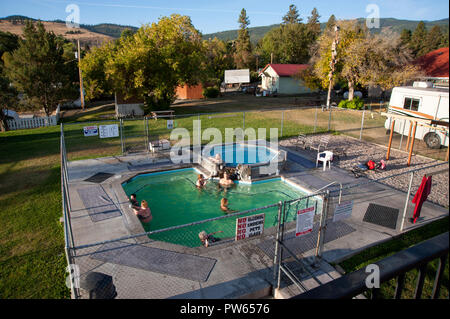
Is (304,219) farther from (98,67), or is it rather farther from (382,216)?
(98,67)

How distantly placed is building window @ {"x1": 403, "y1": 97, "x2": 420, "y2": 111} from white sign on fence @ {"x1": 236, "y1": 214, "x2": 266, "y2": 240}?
17458 millimetres

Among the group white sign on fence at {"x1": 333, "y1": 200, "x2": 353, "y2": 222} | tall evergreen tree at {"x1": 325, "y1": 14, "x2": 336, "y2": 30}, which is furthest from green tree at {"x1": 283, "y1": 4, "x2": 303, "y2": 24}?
white sign on fence at {"x1": 333, "y1": 200, "x2": 353, "y2": 222}

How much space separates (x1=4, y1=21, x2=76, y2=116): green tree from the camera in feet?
89.2

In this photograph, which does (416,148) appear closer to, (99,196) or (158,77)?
(99,196)

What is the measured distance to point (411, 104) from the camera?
18.9 m

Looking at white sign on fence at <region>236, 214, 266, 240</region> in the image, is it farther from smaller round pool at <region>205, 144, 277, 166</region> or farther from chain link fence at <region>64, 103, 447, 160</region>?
chain link fence at <region>64, 103, 447, 160</region>

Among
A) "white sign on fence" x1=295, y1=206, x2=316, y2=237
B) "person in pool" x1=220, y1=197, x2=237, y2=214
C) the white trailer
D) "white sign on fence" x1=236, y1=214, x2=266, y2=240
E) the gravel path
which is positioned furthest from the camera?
the white trailer

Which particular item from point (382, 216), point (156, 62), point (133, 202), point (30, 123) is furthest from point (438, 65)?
point (30, 123)

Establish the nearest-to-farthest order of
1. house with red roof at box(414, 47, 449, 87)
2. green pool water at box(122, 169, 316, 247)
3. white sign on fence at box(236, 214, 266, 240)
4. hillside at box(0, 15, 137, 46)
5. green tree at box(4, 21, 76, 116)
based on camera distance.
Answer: house with red roof at box(414, 47, 449, 87) → white sign on fence at box(236, 214, 266, 240) → green pool water at box(122, 169, 316, 247) → green tree at box(4, 21, 76, 116) → hillside at box(0, 15, 137, 46)

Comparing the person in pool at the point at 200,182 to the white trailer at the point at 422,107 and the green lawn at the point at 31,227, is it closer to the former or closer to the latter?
the green lawn at the point at 31,227

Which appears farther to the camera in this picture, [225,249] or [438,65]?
[225,249]

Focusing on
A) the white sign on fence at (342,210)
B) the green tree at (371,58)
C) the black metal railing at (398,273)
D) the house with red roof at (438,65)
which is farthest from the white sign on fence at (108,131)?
the green tree at (371,58)

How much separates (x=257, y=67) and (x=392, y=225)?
204 feet

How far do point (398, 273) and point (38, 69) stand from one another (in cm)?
3312
